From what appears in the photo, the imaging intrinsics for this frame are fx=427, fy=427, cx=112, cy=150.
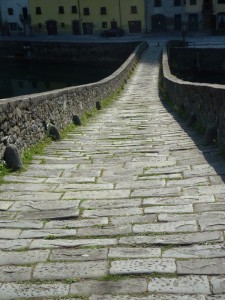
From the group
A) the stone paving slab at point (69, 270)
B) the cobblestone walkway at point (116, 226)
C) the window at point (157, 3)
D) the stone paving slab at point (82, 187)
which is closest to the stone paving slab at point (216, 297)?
the cobblestone walkway at point (116, 226)

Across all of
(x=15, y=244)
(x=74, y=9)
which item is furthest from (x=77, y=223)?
(x=74, y=9)

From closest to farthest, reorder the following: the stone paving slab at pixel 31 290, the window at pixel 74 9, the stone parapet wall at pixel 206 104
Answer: the stone paving slab at pixel 31 290
the stone parapet wall at pixel 206 104
the window at pixel 74 9

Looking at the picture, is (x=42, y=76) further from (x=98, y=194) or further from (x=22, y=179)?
(x=98, y=194)

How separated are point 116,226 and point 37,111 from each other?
4025 millimetres

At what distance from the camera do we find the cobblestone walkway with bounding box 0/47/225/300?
3002 mm

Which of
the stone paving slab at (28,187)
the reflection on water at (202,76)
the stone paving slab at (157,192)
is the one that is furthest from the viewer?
the reflection on water at (202,76)

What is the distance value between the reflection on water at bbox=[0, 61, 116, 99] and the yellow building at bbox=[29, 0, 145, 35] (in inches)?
350

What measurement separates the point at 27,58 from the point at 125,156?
44.2 metres

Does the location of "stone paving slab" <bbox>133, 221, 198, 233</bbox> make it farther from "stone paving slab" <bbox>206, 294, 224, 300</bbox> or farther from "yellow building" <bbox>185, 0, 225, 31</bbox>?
"yellow building" <bbox>185, 0, 225, 31</bbox>

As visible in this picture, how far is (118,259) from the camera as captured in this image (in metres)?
3.32

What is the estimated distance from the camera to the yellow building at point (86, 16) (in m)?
51.0

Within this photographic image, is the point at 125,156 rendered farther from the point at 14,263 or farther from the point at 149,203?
the point at 14,263

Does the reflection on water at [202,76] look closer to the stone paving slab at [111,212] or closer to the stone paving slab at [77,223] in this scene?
the stone paving slab at [111,212]

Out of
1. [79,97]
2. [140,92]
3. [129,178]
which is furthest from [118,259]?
[140,92]
